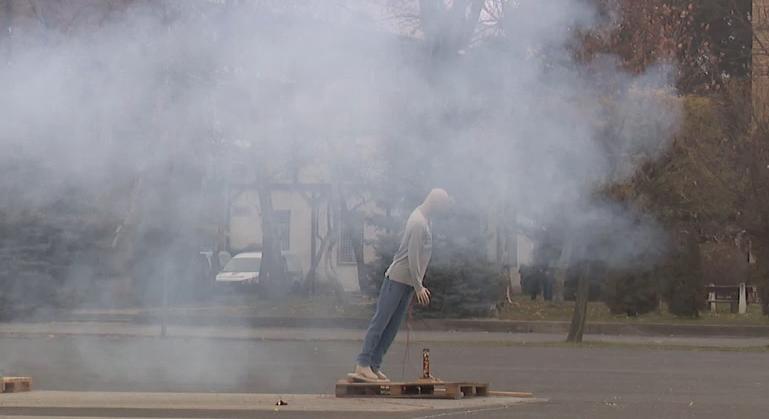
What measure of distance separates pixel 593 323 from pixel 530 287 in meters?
12.1

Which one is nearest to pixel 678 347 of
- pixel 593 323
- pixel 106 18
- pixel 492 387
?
pixel 593 323

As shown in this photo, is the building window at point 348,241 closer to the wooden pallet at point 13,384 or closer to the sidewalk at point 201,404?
the wooden pallet at point 13,384

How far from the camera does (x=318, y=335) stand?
82.8 feet

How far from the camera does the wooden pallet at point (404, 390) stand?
12.4m

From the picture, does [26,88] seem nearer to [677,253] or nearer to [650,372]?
[650,372]

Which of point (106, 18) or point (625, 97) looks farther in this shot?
point (625, 97)

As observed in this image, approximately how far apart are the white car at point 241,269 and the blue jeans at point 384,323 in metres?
23.6

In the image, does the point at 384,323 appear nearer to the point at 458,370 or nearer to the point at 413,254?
the point at 413,254

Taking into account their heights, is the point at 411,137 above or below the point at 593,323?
above

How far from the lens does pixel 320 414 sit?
11211mm

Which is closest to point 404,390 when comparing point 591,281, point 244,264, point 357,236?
point 357,236

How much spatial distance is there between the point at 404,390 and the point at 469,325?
15.7m

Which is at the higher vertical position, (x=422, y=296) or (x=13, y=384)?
(x=422, y=296)

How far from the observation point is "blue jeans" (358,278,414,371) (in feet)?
42.0
